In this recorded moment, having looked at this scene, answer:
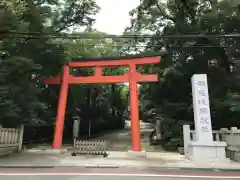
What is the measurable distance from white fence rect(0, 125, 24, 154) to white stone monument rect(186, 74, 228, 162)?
9.75 metres

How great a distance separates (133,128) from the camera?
15.1 meters

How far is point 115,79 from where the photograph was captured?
52.8 feet

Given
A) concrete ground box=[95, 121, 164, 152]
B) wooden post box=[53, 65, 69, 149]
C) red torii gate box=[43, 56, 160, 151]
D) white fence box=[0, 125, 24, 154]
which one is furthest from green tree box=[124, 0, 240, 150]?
white fence box=[0, 125, 24, 154]

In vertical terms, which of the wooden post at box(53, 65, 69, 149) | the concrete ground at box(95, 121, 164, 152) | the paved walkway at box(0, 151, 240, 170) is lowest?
the paved walkway at box(0, 151, 240, 170)

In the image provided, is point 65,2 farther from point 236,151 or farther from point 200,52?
point 236,151

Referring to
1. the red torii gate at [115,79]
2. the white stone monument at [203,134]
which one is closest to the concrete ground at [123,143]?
the red torii gate at [115,79]

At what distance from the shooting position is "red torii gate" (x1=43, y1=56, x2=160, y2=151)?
49.9 ft

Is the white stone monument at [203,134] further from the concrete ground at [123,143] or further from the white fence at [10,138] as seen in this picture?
the white fence at [10,138]

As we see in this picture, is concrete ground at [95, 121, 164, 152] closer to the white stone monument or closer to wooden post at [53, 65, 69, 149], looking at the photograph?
wooden post at [53, 65, 69, 149]

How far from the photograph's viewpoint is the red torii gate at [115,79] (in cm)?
1521

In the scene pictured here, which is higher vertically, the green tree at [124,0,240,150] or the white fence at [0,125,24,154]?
the green tree at [124,0,240,150]

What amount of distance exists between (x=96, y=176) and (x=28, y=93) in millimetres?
7535

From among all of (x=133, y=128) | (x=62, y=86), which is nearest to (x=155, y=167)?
(x=133, y=128)

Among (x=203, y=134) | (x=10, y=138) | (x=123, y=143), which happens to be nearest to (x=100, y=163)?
(x=203, y=134)
